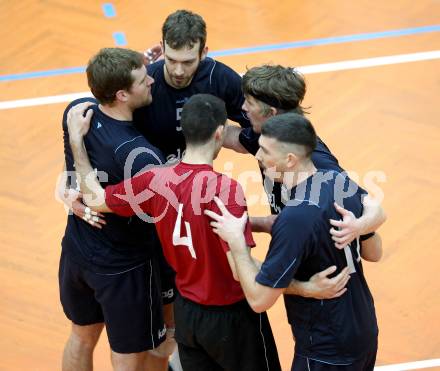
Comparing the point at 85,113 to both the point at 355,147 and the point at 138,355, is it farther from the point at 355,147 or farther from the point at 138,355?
the point at 355,147

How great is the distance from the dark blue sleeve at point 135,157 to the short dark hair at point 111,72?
340 millimetres

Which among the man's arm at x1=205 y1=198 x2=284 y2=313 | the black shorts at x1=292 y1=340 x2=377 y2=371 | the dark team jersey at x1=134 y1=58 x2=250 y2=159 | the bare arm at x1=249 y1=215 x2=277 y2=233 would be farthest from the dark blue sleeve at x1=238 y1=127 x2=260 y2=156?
the black shorts at x1=292 y1=340 x2=377 y2=371

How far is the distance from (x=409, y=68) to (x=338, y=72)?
85cm

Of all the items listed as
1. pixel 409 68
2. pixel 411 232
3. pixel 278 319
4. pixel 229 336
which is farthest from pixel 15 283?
pixel 409 68

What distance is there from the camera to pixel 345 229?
15.5 ft

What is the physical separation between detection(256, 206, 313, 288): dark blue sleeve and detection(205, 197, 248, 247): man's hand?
0.20 meters

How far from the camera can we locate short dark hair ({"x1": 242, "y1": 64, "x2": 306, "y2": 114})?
542 centimetres

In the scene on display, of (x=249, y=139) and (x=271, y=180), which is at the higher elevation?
(x=271, y=180)

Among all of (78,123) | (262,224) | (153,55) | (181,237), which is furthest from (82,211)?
(153,55)

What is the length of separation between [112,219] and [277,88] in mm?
1404

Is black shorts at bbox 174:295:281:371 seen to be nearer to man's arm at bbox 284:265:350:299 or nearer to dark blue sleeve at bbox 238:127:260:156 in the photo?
man's arm at bbox 284:265:350:299

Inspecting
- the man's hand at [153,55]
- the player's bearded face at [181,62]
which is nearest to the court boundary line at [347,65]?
the man's hand at [153,55]

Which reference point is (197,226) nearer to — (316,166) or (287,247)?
(287,247)

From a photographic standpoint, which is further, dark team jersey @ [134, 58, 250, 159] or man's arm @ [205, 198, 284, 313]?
dark team jersey @ [134, 58, 250, 159]
